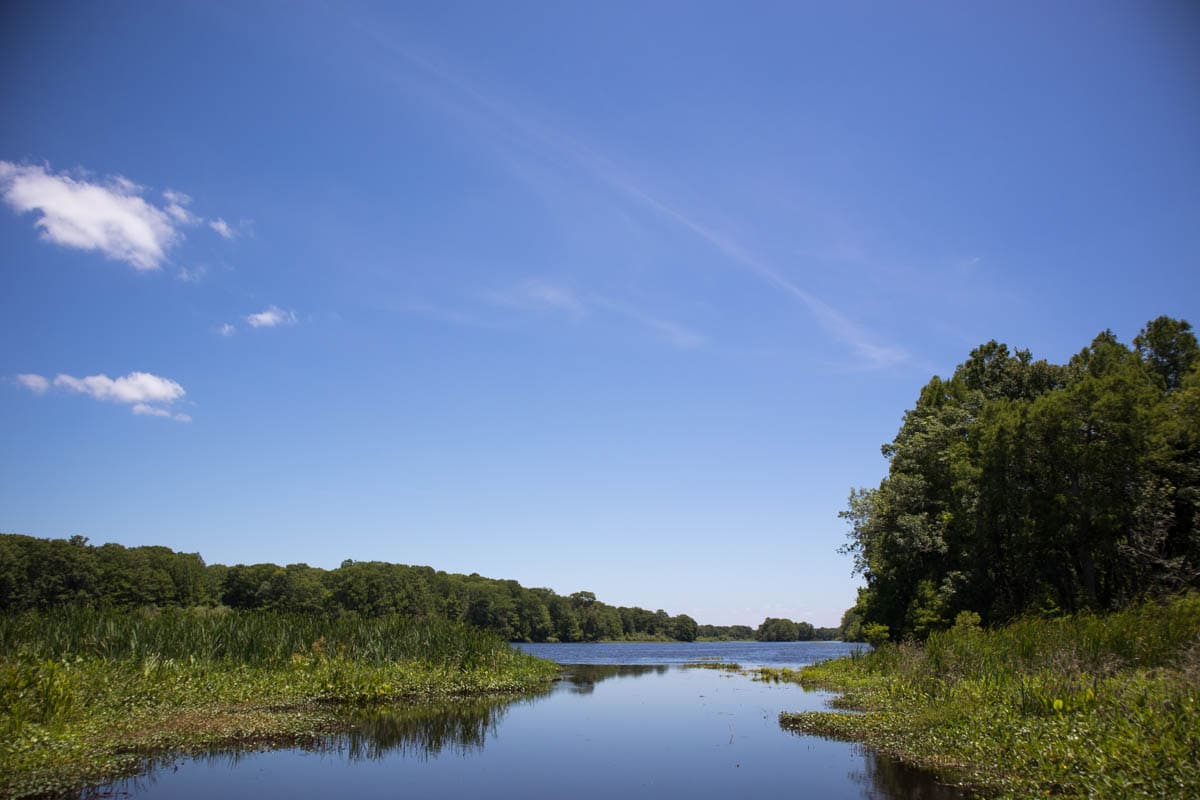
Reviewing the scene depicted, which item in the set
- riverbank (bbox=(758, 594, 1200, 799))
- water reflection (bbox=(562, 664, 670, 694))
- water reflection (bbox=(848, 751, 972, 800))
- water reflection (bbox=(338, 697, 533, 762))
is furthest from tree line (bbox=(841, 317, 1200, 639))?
water reflection (bbox=(338, 697, 533, 762))

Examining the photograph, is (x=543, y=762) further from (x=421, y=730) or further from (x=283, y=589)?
(x=283, y=589)

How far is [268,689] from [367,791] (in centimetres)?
1181

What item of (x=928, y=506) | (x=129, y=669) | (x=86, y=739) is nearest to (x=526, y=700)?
(x=129, y=669)

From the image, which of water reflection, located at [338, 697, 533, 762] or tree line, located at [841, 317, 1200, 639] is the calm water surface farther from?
tree line, located at [841, 317, 1200, 639]

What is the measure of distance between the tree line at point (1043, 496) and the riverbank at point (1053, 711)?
50.4 ft

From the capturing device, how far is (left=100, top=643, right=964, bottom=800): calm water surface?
14148mm

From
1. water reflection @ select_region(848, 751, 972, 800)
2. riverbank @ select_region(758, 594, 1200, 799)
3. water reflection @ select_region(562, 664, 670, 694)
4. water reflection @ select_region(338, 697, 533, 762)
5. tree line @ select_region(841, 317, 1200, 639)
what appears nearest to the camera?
riverbank @ select_region(758, 594, 1200, 799)

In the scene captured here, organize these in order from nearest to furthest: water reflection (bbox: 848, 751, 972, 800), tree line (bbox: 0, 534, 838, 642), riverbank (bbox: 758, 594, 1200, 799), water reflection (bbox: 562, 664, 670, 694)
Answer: riverbank (bbox: 758, 594, 1200, 799) < water reflection (bbox: 848, 751, 972, 800) < water reflection (bbox: 562, 664, 670, 694) < tree line (bbox: 0, 534, 838, 642)

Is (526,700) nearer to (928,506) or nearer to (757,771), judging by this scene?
(757,771)

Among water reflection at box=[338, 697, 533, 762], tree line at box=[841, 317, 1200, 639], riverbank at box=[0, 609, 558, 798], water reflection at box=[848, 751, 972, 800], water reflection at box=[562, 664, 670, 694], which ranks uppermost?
tree line at box=[841, 317, 1200, 639]

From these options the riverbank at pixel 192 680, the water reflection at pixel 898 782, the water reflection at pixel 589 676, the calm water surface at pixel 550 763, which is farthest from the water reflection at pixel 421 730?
the water reflection at pixel 898 782

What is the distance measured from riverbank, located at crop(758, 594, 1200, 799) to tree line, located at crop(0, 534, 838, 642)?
3386 centimetres

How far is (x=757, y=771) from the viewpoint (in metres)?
16.1

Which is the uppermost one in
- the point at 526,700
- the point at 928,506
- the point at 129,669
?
the point at 928,506
